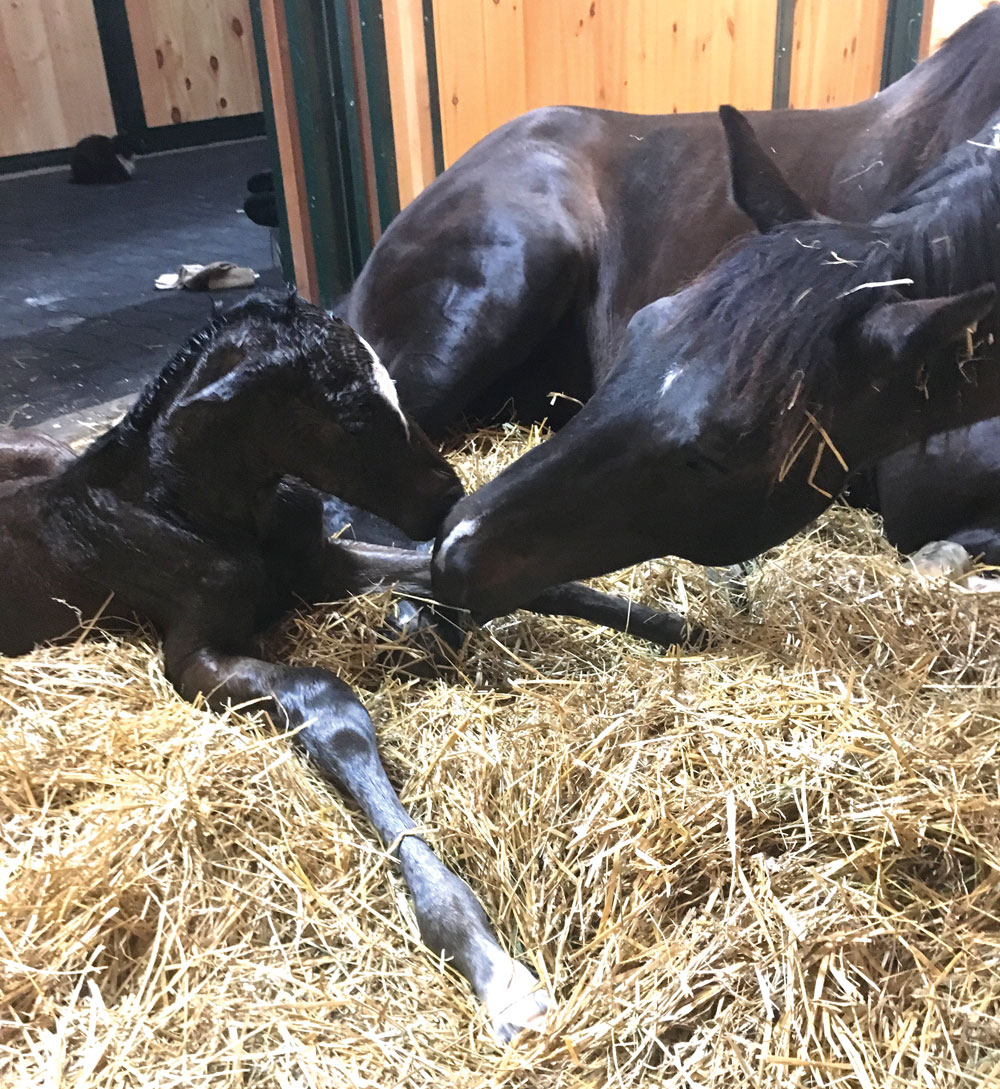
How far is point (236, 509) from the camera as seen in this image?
1.89 m

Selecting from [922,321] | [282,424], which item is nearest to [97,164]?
[282,424]

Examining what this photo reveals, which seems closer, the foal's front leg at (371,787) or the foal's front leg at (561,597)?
the foal's front leg at (371,787)

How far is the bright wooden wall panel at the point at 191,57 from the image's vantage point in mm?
8641

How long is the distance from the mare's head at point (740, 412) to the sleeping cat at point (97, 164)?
752cm

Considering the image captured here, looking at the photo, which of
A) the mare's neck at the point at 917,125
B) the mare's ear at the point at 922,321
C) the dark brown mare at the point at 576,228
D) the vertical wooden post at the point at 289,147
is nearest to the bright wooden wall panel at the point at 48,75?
the vertical wooden post at the point at 289,147

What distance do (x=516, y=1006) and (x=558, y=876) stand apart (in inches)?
7.5

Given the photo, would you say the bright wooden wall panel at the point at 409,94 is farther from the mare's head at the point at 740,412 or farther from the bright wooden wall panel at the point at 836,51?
the mare's head at the point at 740,412

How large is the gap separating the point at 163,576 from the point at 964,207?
153 centimetres

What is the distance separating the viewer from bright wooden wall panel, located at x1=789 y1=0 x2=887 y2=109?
12.5 ft

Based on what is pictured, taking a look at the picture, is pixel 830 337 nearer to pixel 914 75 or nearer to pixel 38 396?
pixel 914 75

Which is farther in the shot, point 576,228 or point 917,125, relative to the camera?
point 576,228

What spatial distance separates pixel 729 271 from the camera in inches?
59.9

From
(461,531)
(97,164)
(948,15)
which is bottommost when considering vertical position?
(97,164)

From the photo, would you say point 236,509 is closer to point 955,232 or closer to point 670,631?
point 670,631
